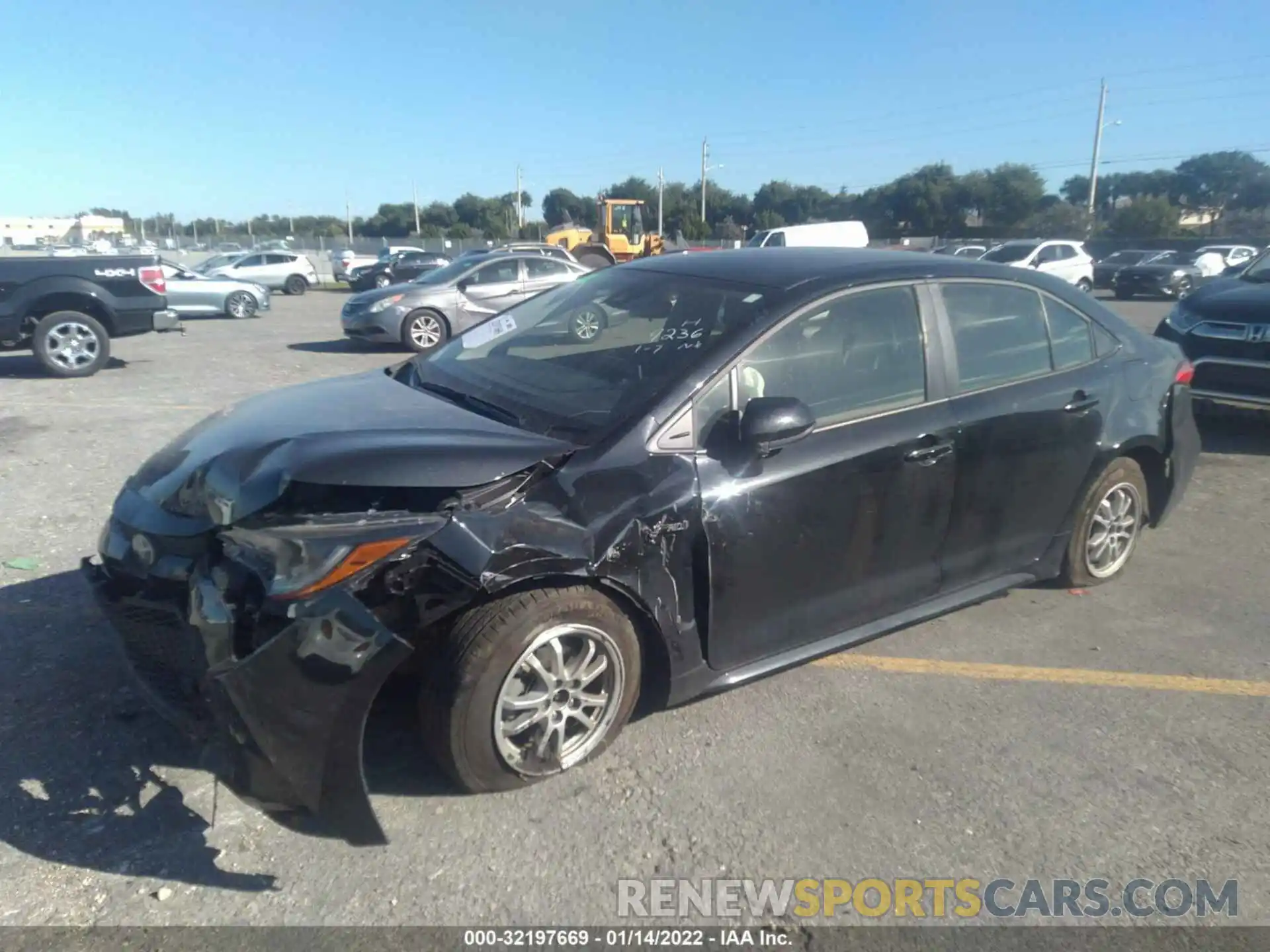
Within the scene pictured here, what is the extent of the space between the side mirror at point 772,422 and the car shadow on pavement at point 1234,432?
234 inches

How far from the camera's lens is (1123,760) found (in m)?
3.40

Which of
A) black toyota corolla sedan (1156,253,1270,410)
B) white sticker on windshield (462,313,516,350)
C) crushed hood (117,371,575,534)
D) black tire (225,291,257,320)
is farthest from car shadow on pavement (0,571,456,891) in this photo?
black tire (225,291,257,320)

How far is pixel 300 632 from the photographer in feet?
8.34

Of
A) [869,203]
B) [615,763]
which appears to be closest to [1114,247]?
[869,203]

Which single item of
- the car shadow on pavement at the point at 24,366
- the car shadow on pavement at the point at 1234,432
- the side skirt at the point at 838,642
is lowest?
the car shadow on pavement at the point at 1234,432

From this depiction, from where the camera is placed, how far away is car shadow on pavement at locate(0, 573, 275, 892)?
110 inches

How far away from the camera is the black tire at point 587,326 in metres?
4.08

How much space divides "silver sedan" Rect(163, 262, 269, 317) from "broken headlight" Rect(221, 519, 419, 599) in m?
19.9

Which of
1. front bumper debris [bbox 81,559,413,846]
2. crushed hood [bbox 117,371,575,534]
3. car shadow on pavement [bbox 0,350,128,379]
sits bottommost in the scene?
car shadow on pavement [bbox 0,350,128,379]

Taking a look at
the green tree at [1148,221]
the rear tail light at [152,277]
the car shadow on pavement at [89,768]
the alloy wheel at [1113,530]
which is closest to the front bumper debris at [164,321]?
the rear tail light at [152,277]

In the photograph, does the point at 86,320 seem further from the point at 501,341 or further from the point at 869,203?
the point at 869,203

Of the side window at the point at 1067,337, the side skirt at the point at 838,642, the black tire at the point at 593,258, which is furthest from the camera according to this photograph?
the black tire at the point at 593,258

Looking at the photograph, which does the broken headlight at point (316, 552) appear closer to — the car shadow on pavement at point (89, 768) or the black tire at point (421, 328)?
the car shadow on pavement at point (89, 768)

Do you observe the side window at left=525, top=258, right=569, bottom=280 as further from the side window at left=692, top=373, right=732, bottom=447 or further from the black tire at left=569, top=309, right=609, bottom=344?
the side window at left=692, top=373, right=732, bottom=447
